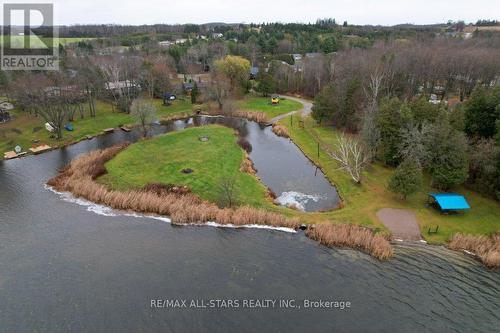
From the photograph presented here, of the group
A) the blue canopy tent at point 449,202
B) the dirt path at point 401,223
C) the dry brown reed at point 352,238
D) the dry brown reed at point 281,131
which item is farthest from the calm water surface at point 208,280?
the dry brown reed at point 281,131

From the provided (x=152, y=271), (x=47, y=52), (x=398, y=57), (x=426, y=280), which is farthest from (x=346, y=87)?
(x=47, y=52)

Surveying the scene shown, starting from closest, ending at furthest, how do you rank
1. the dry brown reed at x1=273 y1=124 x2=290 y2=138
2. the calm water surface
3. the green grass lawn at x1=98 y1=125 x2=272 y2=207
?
the calm water surface < the green grass lawn at x1=98 y1=125 x2=272 y2=207 < the dry brown reed at x1=273 y1=124 x2=290 y2=138

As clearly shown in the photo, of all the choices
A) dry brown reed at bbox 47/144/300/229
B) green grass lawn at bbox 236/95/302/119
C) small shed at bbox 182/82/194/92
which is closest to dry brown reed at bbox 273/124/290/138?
green grass lawn at bbox 236/95/302/119

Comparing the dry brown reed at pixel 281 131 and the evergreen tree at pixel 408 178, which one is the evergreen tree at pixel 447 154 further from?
the dry brown reed at pixel 281 131

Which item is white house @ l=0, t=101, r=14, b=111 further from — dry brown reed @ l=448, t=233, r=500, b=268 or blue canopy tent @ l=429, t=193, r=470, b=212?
dry brown reed @ l=448, t=233, r=500, b=268

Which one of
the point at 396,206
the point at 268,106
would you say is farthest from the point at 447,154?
the point at 268,106

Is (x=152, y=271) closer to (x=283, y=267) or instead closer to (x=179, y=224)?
(x=179, y=224)
